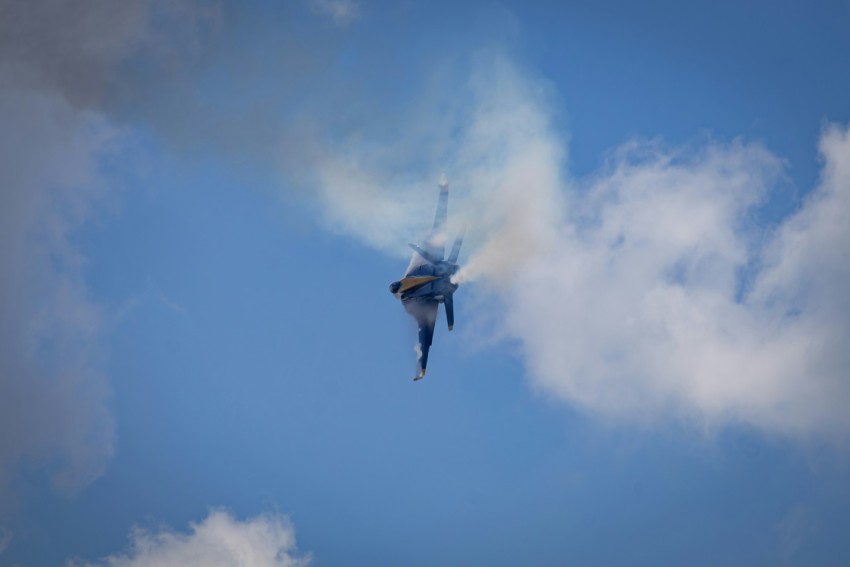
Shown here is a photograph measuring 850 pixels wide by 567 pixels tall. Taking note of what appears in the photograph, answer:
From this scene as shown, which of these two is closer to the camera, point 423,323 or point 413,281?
point 413,281

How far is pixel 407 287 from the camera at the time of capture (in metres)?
108

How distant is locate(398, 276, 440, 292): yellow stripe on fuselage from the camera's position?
107 m

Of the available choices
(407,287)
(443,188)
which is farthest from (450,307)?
(443,188)

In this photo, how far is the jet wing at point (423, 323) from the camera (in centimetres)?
11150

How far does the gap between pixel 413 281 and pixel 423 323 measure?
835 centimetres

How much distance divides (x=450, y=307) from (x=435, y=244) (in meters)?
8.33

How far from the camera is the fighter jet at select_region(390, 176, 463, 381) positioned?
107 meters

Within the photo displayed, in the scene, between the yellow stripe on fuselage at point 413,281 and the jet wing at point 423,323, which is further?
the jet wing at point 423,323

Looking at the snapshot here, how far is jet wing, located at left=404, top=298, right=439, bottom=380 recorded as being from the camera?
4390 inches

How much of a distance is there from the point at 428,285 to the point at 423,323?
7.59m

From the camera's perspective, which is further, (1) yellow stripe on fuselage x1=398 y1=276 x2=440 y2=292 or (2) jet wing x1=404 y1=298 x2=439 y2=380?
(2) jet wing x1=404 y1=298 x2=439 y2=380

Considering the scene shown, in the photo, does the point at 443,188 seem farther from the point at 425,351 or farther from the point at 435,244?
the point at 425,351

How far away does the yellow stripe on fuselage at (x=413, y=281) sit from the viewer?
10656 centimetres

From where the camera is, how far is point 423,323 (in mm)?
113375
